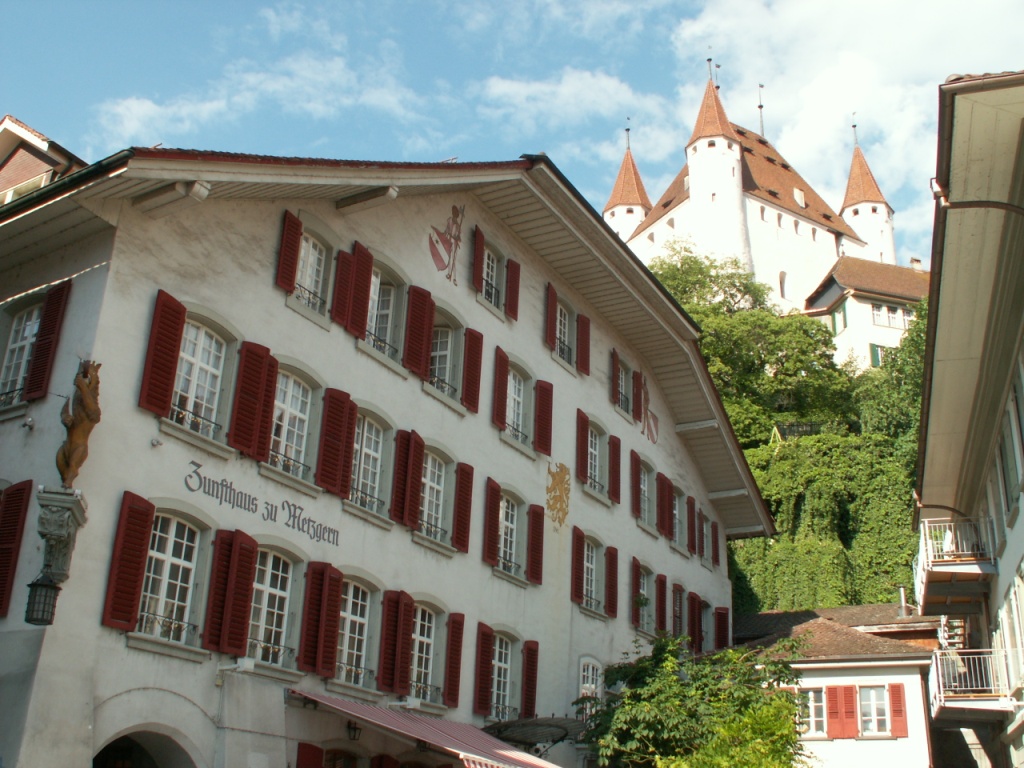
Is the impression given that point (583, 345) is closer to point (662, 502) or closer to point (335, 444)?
point (662, 502)

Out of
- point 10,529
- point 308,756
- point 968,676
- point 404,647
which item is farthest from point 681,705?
point 10,529

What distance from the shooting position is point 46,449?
1339 cm

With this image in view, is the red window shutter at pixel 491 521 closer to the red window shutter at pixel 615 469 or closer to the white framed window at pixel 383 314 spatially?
the white framed window at pixel 383 314

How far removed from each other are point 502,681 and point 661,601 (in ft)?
24.8

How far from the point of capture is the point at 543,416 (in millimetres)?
23297

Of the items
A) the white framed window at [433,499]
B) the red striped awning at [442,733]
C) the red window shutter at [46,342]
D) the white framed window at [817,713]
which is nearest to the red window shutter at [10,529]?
the red window shutter at [46,342]

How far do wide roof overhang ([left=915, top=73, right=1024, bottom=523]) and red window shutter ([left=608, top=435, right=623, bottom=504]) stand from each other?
6.37 meters

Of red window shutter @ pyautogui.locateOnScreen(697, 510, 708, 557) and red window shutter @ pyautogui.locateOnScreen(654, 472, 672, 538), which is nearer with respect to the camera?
red window shutter @ pyautogui.locateOnScreen(654, 472, 672, 538)

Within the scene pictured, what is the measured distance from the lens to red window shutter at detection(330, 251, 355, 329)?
58.7 ft

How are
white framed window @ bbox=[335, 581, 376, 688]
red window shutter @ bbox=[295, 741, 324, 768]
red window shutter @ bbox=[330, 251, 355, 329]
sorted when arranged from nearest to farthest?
red window shutter @ bbox=[295, 741, 324, 768]
white framed window @ bbox=[335, 581, 376, 688]
red window shutter @ bbox=[330, 251, 355, 329]

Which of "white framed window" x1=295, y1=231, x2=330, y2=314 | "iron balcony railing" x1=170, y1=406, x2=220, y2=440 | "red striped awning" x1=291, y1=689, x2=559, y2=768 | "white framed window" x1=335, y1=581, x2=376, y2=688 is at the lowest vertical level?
"red striped awning" x1=291, y1=689, x2=559, y2=768

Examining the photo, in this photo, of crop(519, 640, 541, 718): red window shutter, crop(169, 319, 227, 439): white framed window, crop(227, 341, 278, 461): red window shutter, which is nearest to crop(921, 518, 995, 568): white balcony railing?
crop(519, 640, 541, 718): red window shutter

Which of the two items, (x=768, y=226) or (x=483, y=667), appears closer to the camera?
(x=483, y=667)

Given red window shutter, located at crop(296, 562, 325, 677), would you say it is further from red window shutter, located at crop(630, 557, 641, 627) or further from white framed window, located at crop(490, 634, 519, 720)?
red window shutter, located at crop(630, 557, 641, 627)
